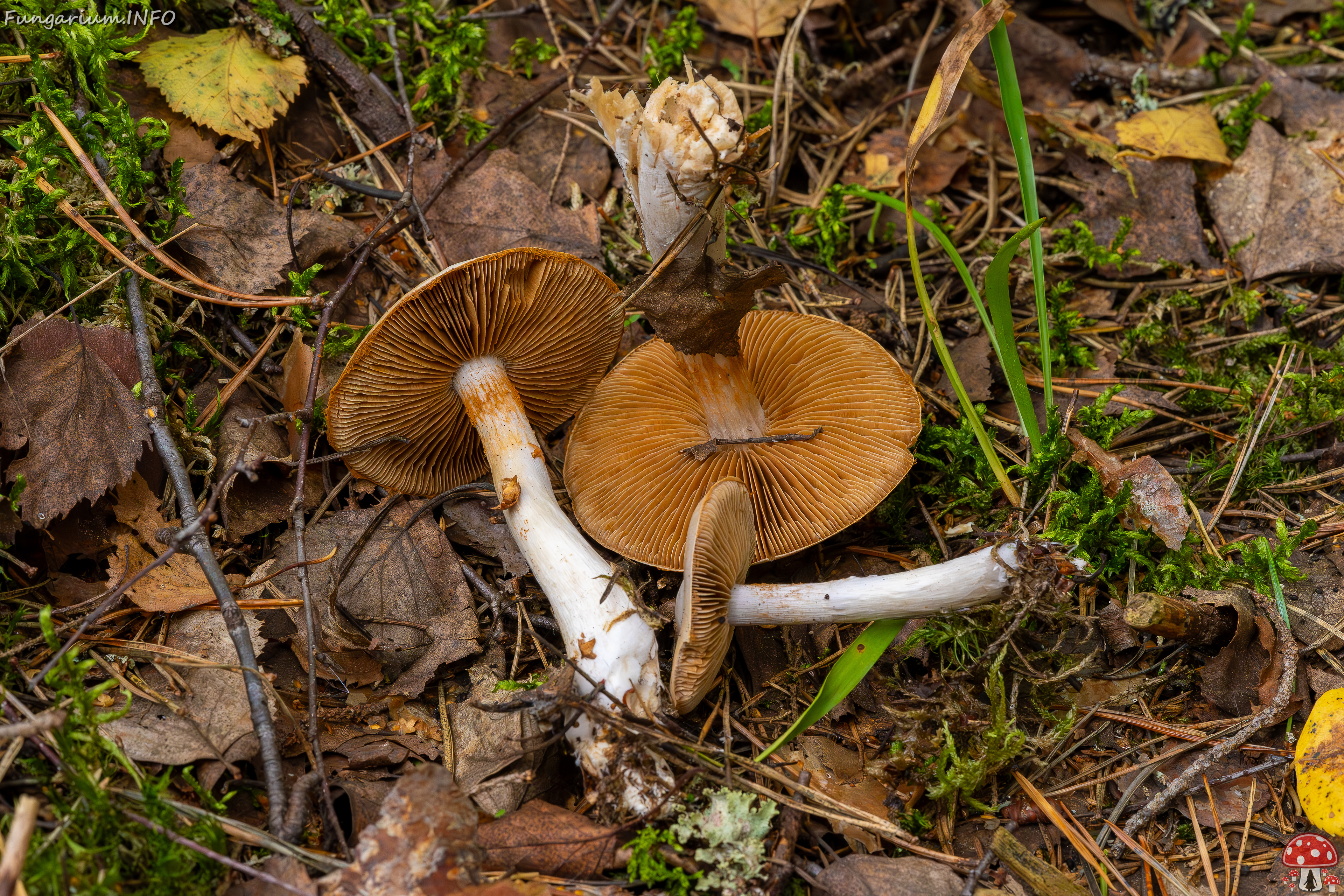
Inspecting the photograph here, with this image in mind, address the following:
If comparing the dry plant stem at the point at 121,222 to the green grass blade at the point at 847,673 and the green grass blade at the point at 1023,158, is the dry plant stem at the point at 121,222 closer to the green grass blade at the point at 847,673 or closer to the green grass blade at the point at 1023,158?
the green grass blade at the point at 847,673

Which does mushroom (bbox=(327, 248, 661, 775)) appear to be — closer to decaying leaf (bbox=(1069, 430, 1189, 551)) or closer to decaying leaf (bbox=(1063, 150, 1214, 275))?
decaying leaf (bbox=(1069, 430, 1189, 551))

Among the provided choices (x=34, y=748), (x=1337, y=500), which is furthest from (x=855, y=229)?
(x=34, y=748)

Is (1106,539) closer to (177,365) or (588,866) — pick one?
(588,866)

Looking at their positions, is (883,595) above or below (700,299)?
below

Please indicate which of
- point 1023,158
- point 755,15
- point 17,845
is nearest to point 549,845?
point 17,845

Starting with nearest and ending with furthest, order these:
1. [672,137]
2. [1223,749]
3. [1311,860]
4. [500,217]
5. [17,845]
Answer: [17,845] → [672,137] → [1311,860] → [1223,749] → [500,217]

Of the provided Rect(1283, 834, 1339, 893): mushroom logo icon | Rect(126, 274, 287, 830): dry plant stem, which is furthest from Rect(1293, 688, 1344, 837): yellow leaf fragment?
Rect(126, 274, 287, 830): dry plant stem

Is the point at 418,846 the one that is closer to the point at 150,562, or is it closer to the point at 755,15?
the point at 150,562
